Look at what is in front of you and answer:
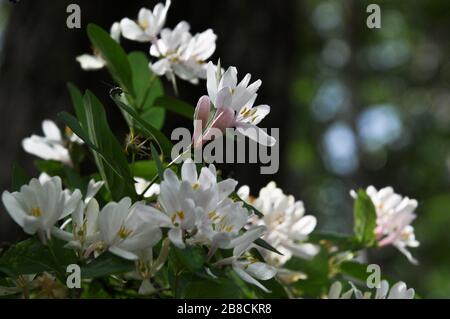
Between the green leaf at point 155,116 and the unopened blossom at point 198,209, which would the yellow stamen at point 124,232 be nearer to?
the unopened blossom at point 198,209

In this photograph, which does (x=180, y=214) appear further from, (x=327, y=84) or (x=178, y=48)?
(x=327, y=84)

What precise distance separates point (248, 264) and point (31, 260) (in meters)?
0.22

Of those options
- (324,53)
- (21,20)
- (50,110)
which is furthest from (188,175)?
(324,53)

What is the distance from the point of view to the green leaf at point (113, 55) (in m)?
0.92

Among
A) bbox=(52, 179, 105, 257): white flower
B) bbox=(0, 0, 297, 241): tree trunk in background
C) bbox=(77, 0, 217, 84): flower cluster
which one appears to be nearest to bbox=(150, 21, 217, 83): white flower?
bbox=(77, 0, 217, 84): flower cluster

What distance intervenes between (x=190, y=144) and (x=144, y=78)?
1.36 feet

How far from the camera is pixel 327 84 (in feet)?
27.7

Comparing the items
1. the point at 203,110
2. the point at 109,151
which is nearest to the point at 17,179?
the point at 109,151

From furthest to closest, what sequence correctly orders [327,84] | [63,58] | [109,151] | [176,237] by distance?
[327,84] < [63,58] < [109,151] < [176,237]

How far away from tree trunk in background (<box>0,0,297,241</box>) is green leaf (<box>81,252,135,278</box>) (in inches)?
43.9

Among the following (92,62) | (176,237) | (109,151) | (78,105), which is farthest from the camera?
(92,62)

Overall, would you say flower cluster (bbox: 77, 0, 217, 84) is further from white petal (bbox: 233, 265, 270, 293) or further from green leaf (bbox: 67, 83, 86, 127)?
white petal (bbox: 233, 265, 270, 293)

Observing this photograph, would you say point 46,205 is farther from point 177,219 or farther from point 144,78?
point 144,78

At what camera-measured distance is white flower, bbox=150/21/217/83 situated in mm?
883
